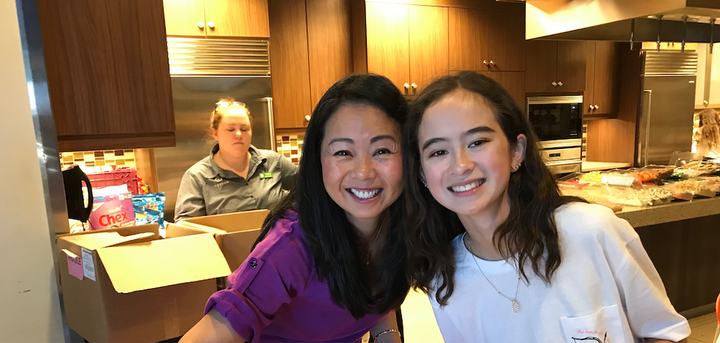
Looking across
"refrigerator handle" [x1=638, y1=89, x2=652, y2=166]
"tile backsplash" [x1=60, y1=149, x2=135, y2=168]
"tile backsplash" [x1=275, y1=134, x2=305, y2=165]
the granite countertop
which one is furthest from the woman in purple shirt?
"refrigerator handle" [x1=638, y1=89, x2=652, y2=166]

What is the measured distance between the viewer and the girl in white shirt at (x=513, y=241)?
3.23 feet

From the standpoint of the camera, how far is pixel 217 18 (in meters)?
3.05

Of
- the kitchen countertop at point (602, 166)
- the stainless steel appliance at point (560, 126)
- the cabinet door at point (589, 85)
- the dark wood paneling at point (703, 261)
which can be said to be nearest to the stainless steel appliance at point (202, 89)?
the stainless steel appliance at point (560, 126)

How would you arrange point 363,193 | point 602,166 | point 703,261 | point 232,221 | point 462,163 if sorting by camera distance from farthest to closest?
1. point 602,166
2. point 703,261
3. point 232,221
4. point 363,193
5. point 462,163

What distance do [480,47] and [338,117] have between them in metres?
3.28

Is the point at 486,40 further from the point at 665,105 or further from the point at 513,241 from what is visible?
the point at 513,241

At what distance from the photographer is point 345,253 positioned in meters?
1.11

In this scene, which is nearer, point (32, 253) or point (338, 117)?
point (338, 117)

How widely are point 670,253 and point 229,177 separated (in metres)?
2.49

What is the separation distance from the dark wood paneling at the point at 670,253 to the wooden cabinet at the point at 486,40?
2.08 meters

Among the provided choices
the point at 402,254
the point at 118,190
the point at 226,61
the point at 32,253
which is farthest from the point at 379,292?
the point at 226,61

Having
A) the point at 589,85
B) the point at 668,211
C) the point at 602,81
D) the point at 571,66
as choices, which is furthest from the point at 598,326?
the point at 602,81

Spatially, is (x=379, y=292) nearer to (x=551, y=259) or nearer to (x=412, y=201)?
(x=412, y=201)

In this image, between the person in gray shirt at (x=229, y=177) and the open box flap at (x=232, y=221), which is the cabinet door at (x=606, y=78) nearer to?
the person in gray shirt at (x=229, y=177)
